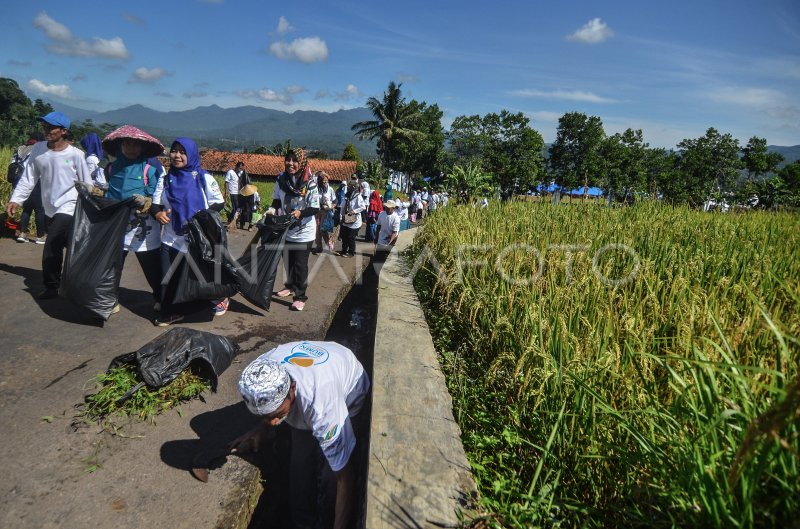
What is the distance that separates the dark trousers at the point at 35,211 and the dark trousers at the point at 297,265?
3613mm

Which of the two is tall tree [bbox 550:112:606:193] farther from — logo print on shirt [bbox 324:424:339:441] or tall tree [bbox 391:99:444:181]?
logo print on shirt [bbox 324:424:339:441]

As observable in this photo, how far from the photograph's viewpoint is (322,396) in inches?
87.6

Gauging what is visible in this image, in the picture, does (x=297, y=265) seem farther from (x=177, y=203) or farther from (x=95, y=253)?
(x=95, y=253)

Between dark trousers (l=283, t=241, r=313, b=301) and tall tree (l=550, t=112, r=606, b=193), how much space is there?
4772 centimetres

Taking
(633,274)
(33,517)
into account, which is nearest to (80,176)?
(33,517)

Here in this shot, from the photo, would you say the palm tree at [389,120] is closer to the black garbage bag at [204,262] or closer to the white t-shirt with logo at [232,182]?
the white t-shirt with logo at [232,182]

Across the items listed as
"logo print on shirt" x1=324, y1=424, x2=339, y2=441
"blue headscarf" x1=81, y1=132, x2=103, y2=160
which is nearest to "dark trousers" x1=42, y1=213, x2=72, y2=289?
"blue headscarf" x1=81, y1=132, x2=103, y2=160

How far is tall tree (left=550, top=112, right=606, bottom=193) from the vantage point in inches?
1915

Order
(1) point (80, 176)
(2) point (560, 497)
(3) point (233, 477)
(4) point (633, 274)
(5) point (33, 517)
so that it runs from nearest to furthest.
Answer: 1. (2) point (560, 497)
2. (5) point (33, 517)
3. (3) point (233, 477)
4. (4) point (633, 274)
5. (1) point (80, 176)

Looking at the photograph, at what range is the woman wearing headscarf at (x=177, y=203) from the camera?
3.90m

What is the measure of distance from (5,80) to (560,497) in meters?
58.0

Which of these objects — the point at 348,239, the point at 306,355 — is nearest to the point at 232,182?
the point at 348,239

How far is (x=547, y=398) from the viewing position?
2107mm

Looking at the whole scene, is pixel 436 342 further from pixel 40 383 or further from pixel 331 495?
pixel 40 383
